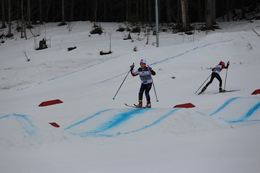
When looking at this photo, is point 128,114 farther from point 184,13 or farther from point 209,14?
point 209,14

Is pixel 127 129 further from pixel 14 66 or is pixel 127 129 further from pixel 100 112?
pixel 14 66

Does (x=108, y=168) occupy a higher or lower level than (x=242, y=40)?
lower

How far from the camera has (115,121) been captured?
1215cm

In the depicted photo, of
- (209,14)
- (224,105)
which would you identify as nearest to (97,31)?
(209,14)

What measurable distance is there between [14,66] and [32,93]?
781 cm

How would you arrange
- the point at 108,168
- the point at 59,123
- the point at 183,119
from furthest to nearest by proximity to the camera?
the point at 59,123, the point at 183,119, the point at 108,168

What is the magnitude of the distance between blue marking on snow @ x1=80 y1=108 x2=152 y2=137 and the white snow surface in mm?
52

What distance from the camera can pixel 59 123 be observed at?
12.5 m

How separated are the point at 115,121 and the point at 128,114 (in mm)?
557

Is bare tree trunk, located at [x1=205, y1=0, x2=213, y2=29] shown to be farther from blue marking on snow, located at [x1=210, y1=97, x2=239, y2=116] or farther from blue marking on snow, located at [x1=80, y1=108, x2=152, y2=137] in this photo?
blue marking on snow, located at [x1=80, y1=108, x2=152, y2=137]

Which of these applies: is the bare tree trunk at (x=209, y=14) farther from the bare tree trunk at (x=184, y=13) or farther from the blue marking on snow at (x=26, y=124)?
the blue marking on snow at (x=26, y=124)

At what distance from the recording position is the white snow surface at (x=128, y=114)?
8680 millimetres

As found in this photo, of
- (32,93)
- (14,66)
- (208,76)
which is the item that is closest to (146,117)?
(208,76)

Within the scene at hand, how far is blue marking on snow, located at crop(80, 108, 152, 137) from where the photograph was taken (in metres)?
11.2
